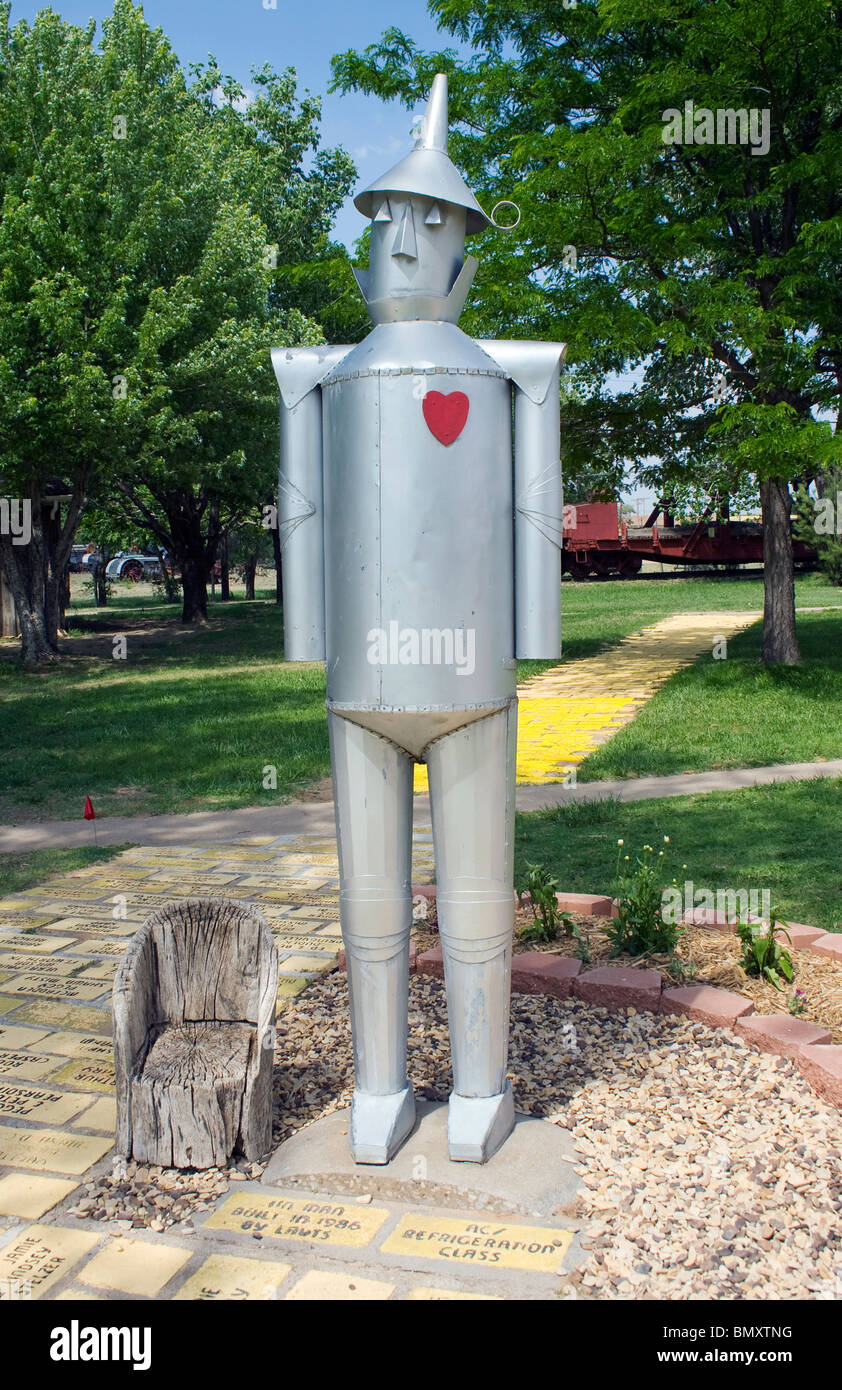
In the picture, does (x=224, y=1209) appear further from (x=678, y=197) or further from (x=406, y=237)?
(x=678, y=197)

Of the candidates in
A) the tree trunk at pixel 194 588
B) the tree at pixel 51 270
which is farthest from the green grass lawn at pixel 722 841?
the tree trunk at pixel 194 588

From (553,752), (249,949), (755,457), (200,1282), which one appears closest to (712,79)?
(755,457)

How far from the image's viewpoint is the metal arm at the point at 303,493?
3.05 m

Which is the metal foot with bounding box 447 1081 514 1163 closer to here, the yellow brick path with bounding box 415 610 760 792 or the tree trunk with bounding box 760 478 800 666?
the yellow brick path with bounding box 415 610 760 792

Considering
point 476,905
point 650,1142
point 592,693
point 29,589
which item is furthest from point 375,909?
point 29,589

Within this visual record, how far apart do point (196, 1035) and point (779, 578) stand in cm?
1033

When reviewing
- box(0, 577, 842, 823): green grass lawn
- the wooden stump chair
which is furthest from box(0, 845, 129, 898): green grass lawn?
the wooden stump chair

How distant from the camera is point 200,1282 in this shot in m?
2.52

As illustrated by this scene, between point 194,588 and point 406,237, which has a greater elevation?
point 406,237

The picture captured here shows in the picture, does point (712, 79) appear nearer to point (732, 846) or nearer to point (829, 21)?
point (829, 21)

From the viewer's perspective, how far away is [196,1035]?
330 cm

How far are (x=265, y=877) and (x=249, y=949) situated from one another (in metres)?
2.59

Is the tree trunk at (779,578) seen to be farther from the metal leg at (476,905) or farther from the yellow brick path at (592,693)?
the metal leg at (476,905)

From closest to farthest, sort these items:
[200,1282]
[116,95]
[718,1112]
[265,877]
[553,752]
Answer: [200,1282] → [718,1112] → [265,877] → [553,752] → [116,95]
